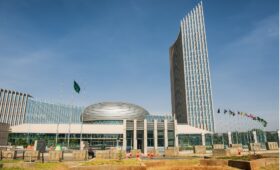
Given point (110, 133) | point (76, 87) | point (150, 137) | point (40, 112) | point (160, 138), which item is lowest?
point (160, 138)

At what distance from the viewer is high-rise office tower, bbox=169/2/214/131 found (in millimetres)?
127812

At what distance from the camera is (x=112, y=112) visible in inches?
3674

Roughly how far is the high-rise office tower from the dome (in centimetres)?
4177

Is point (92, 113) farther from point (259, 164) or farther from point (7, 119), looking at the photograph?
point (7, 119)

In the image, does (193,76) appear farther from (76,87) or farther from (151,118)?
(76,87)

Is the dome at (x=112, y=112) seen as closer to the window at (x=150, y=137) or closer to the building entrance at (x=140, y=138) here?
the building entrance at (x=140, y=138)

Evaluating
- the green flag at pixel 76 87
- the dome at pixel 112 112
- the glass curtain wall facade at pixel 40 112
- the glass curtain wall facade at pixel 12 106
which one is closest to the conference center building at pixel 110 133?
the dome at pixel 112 112

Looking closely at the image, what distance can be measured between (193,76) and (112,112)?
59.4 meters

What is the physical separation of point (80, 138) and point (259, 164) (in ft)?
212

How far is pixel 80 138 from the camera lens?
72125 millimetres

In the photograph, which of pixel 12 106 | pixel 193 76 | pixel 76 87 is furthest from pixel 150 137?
pixel 12 106

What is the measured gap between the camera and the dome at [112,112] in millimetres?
92438

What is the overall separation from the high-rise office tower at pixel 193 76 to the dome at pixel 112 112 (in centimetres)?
4177

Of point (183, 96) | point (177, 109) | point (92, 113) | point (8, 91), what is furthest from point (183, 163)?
point (8, 91)
